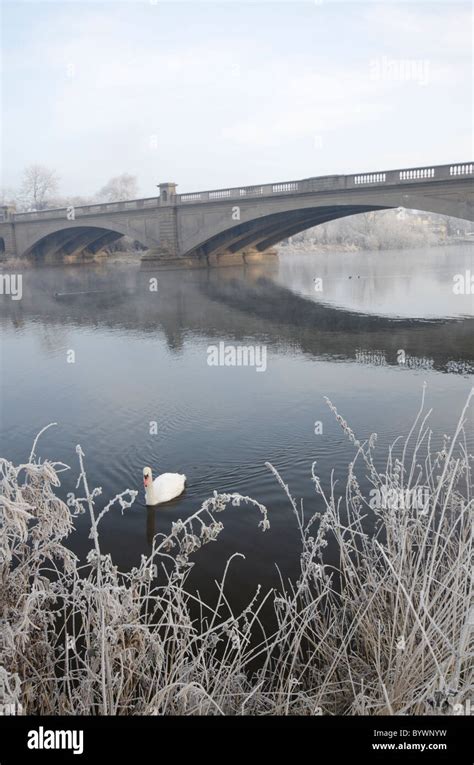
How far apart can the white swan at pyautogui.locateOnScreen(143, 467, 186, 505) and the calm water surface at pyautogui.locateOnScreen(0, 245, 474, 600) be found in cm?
13

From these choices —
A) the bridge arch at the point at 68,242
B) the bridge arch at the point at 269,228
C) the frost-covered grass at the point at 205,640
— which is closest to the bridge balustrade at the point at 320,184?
the bridge arch at the point at 269,228

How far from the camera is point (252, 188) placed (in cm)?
4606

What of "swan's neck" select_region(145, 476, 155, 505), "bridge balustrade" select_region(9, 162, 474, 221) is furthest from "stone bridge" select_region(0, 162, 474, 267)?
"swan's neck" select_region(145, 476, 155, 505)

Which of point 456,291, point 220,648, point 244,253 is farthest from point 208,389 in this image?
point 244,253

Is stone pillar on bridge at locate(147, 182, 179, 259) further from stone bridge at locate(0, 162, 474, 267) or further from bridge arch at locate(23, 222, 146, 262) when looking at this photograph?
bridge arch at locate(23, 222, 146, 262)

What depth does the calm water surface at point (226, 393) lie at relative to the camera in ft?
26.3

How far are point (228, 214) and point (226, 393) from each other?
37.0m

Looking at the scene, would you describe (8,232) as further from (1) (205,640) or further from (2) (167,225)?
(1) (205,640)

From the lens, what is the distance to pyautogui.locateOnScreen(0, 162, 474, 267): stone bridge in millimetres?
34125

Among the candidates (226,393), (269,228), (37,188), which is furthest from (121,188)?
(226,393)

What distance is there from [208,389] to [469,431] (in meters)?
5.91

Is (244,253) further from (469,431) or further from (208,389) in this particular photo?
(469,431)

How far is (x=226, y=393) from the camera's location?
13.5 m

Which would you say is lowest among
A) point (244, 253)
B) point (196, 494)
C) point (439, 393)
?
point (196, 494)
